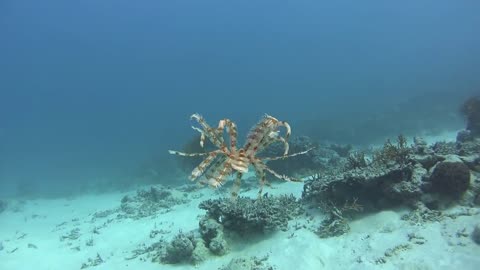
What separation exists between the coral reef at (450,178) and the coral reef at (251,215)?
375 cm

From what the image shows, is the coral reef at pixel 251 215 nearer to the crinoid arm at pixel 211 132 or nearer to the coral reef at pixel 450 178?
the crinoid arm at pixel 211 132

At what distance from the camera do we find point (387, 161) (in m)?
11.1

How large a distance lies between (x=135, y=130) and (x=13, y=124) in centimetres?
5638

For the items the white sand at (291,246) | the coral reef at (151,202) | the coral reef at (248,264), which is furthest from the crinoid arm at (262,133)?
the coral reef at (151,202)

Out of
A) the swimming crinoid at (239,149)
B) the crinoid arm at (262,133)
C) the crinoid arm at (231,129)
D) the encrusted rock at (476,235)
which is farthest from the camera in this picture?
the encrusted rock at (476,235)

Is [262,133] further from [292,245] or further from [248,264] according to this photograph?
[292,245]

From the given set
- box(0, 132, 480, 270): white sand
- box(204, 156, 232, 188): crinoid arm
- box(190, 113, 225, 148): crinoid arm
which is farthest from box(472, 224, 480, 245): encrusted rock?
box(190, 113, 225, 148): crinoid arm

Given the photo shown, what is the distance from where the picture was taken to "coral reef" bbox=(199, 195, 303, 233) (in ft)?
36.9

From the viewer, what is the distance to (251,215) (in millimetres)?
11242

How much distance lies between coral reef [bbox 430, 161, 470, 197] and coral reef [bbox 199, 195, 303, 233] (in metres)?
3.75

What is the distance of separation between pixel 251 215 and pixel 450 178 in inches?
198

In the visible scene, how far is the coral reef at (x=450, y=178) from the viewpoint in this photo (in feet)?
32.9

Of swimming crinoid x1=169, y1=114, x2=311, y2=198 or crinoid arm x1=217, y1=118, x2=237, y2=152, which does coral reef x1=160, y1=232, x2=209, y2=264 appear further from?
crinoid arm x1=217, y1=118, x2=237, y2=152

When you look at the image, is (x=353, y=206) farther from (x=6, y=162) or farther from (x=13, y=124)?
(x=13, y=124)
